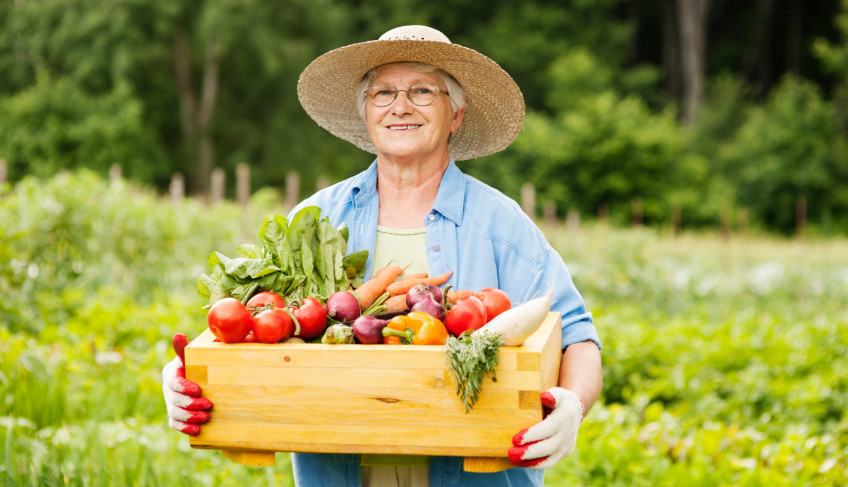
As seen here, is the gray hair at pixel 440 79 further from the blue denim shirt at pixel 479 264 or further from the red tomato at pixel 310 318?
the red tomato at pixel 310 318

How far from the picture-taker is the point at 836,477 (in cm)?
369

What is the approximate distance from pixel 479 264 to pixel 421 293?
11.7 inches

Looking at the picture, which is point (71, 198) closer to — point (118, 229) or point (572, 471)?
point (118, 229)

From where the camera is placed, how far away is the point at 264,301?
2109 mm

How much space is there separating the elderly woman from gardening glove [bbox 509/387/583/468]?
20 cm

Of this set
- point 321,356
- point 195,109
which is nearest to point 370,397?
point 321,356

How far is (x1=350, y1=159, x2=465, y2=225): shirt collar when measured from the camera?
2.43 m

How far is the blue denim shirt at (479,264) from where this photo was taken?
7.68 ft

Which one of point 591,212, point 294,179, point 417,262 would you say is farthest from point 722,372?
point 591,212

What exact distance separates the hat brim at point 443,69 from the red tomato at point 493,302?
680 millimetres

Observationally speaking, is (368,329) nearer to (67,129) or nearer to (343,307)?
(343,307)

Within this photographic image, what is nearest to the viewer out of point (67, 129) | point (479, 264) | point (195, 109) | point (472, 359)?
point (472, 359)

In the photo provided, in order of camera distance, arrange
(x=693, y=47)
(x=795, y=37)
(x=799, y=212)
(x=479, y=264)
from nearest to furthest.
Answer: (x=479, y=264) → (x=799, y=212) → (x=693, y=47) → (x=795, y=37)

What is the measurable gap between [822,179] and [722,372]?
18.6 metres
